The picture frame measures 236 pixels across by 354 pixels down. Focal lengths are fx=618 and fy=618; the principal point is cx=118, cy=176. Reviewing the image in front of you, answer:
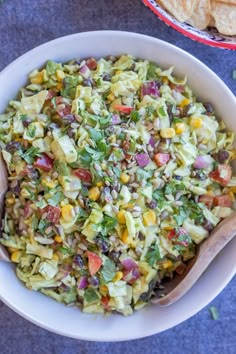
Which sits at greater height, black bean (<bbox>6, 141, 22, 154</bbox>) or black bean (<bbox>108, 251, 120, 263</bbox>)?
black bean (<bbox>6, 141, 22, 154</bbox>)

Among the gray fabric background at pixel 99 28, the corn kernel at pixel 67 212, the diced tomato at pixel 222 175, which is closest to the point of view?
the corn kernel at pixel 67 212

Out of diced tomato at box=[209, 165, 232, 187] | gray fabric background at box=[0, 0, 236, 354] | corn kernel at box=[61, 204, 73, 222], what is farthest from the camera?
gray fabric background at box=[0, 0, 236, 354]

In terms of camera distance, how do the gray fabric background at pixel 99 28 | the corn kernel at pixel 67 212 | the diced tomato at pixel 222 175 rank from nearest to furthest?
the corn kernel at pixel 67 212 → the diced tomato at pixel 222 175 → the gray fabric background at pixel 99 28

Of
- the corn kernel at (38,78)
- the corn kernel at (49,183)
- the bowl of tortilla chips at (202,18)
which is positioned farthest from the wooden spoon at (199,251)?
the bowl of tortilla chips at (202,18)

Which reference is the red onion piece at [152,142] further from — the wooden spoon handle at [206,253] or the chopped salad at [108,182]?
the wooden spoon handle at [206,253]

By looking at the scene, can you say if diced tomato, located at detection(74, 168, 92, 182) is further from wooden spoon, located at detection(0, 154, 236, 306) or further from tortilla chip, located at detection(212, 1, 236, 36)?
tortilla chip, located at detection(212, 1, 236, 36)

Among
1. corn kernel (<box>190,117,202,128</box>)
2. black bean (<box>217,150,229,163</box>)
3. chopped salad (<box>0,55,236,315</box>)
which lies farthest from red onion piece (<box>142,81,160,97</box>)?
black bean (<box>217,150,229,163</box>)

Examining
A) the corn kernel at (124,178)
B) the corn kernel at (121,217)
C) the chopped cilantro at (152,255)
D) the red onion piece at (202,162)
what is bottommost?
the chopped cilantro at (152,255)

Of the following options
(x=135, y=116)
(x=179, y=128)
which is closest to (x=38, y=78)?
(x=135, y=116)
